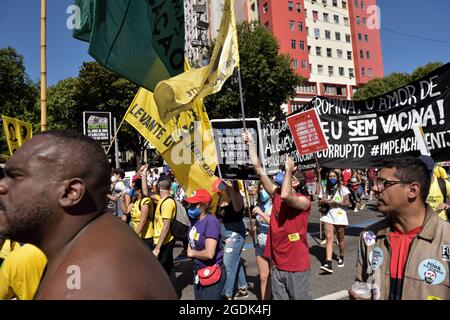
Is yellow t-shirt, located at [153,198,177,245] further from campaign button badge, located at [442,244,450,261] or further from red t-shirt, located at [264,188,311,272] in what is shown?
campaign button badge, located at [442,244,450,261]

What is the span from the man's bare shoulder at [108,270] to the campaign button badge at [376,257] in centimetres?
162

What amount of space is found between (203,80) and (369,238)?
8.28ft

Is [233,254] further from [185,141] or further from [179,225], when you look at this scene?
[185,141]

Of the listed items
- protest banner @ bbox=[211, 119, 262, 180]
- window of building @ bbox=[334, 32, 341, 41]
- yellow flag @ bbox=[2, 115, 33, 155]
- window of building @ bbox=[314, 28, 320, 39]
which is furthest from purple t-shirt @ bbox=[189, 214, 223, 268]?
window of building @ bbox=[334, 32, 341, 41]

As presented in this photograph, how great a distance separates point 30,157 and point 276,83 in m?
28.6

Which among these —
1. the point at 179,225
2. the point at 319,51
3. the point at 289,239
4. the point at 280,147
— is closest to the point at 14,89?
the point at 280,147

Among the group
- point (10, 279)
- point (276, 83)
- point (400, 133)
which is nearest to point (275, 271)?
point (10, 279)

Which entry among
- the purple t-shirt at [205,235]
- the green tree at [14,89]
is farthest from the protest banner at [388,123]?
the green tree at [14,89]

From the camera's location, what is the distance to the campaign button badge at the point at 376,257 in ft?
7.31

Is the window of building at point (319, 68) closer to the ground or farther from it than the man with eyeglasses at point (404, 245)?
farther from it

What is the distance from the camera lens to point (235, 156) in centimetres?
539

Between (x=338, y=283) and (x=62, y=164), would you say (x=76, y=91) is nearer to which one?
(x=338, y=283)

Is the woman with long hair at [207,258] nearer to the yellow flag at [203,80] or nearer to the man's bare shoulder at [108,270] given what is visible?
the yellow flag at [203,80]
